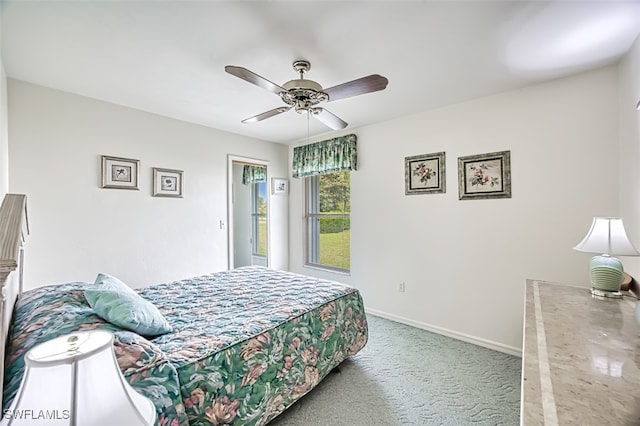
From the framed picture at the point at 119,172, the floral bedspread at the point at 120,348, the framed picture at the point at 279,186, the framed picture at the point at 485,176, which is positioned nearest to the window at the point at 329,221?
the framed picture at the point at 279,186

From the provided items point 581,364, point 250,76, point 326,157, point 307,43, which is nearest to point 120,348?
point 250,76

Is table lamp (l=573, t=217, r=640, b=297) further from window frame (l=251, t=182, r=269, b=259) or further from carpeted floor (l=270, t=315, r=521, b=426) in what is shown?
window frame (l=251, t=182, r=269, b=259)

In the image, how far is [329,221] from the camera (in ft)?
14.6

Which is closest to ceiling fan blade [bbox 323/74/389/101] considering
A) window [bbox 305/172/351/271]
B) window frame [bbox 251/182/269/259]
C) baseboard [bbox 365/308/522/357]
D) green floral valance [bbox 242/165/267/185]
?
window [bbox 305/172/351/271]

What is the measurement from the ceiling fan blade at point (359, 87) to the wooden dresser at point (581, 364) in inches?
61.6

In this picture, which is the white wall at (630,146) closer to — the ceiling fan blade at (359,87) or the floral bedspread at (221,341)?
the ceiling fan blade at (359,87)

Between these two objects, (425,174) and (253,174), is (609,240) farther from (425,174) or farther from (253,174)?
(253,174)

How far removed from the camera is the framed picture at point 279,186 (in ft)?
15.1

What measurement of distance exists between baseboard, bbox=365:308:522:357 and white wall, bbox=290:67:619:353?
1 cm

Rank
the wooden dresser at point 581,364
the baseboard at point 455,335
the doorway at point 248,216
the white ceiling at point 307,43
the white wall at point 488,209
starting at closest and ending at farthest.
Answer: the wooden dresser at point 581,364 < the white ceiling at point 307,43 < the white wall at point 488,209 < the baseboard at point 455,335 < the doorway at point 248,216

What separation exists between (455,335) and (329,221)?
7.59 ft

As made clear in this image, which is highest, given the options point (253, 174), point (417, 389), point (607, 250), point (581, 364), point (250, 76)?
point (250, 76)

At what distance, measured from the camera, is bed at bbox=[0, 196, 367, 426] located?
43.9 inches

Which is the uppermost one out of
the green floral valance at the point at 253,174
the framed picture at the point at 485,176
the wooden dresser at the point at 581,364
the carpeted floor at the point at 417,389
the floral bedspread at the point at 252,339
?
the green floral valance at the point at 253,174
